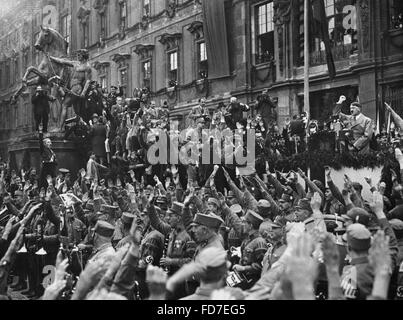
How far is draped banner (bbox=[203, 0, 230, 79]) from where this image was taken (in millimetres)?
24688

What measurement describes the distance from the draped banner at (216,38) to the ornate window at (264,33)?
4.91 feet

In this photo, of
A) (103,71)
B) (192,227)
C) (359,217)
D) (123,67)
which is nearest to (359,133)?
(192,227)

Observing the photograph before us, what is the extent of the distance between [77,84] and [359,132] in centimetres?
1004

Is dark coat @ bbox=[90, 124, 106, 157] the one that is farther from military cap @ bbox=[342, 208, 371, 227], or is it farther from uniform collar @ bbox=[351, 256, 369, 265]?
uniform collar @ bbox=[351, 256, 369, 265]

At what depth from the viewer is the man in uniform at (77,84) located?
1901 centimetres

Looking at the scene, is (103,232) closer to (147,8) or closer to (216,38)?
(216,38)

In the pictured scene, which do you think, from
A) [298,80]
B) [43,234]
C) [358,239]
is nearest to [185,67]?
[298,80]

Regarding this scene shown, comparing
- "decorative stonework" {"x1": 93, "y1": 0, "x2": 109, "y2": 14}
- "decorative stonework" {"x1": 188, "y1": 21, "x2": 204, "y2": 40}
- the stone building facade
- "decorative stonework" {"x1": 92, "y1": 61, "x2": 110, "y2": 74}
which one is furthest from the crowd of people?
"decorative stonework" {"x1": 93, "y1": 0, "x2": 109, "y2": 14}

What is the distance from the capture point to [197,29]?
88.2 feet

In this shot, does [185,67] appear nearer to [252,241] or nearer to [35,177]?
[35,177]

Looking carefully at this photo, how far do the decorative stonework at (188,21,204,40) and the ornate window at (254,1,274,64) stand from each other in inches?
135

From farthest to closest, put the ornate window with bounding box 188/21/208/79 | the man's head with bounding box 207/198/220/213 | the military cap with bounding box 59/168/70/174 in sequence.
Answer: the ornate window with bounding box 188/21/208/79 → the military cap with bounding box 59/168/70/174 → the man's head with bounding box 207/198/220/213
